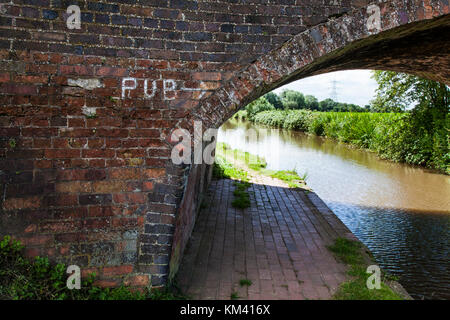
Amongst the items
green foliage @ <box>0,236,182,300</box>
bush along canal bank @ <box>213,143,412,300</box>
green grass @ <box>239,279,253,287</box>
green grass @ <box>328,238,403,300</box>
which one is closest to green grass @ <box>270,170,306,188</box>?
bush along canal bank @ <box>213,143,412,300</box>

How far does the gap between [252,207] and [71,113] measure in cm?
432

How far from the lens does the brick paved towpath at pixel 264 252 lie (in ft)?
11.9

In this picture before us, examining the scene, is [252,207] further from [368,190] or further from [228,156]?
[228,156]

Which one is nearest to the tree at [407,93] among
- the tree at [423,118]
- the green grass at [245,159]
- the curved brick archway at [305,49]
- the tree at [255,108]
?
the tree at [423,118]

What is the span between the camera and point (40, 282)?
310cm

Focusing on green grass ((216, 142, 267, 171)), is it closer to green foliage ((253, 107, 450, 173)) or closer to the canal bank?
the canal bank

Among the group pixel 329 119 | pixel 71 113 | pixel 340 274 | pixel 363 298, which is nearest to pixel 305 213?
pixel 340 274

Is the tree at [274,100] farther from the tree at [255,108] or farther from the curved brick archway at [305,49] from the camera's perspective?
the curved brick archway at [305,49]

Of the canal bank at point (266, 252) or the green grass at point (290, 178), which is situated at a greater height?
the green grass at point (290, 178)

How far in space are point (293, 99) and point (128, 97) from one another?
83.9 meters

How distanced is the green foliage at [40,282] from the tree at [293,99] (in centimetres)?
7876

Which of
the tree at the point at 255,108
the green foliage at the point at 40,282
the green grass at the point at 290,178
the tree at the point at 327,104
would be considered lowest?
the green foliage at the point at 40,282
